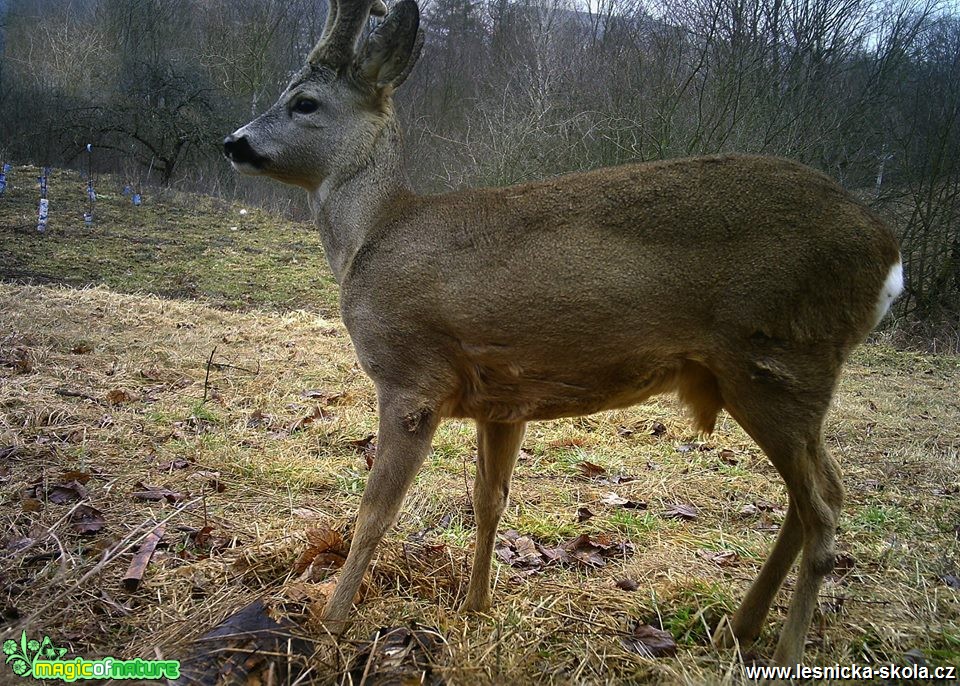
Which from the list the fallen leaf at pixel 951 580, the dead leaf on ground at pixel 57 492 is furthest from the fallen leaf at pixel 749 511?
the dead leaf on ground at pixel 57 492

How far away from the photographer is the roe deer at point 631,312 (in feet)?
8.74

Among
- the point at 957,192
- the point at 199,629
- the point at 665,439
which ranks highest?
the point at 957,192

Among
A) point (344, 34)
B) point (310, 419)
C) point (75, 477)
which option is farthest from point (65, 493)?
point (344, 34)

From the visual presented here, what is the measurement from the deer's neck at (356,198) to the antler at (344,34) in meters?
0.41

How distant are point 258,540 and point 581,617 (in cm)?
169

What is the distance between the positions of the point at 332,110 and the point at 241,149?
49 cm

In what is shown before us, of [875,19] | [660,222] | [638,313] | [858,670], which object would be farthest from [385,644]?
[875,19]

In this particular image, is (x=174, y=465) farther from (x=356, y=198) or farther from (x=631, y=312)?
(x=631, y=312)

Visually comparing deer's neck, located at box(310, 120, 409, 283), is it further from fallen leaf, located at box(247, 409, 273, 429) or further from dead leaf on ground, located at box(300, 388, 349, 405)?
dead leaf on ground, located at box(300, 388, 349, 405)

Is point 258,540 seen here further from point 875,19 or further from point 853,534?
point 875,19

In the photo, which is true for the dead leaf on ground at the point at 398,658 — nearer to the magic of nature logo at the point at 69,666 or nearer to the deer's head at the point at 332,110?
the magic of nature logo at the point at 69,666

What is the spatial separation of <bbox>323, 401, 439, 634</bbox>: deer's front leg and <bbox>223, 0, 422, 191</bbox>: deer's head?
1358 mm

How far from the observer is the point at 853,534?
13.1ft

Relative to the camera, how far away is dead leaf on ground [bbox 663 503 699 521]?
4441mm
